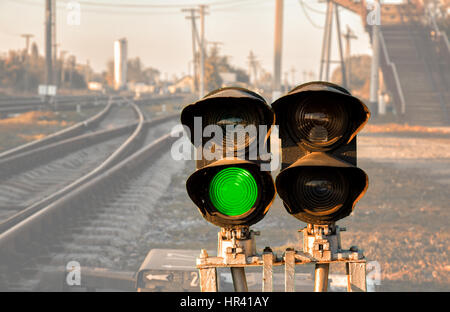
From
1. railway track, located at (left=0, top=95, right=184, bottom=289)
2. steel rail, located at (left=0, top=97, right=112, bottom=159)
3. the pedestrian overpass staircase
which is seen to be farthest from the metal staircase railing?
steel rail, located at (left=0, top=97, right=112, bottom=159)

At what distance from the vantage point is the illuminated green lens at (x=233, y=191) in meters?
2.01

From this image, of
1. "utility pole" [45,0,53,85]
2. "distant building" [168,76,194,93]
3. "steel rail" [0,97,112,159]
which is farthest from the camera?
"distant building" [168,76,194,93]

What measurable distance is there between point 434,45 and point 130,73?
14258cm

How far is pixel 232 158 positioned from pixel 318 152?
297mm

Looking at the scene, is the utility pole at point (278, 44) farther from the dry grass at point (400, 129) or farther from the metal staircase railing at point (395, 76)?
the metal staircase railing at point (395, 76)

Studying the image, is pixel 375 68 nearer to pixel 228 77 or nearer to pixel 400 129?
pixel 400 129

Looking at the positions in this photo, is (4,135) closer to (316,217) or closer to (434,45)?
(316,217)

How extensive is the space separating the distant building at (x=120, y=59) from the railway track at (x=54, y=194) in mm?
91471

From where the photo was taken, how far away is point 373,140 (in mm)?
23234

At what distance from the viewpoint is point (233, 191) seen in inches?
79.5

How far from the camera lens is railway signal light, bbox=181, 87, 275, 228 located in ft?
6.46

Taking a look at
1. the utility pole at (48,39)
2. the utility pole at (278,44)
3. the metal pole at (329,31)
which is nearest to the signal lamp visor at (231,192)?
the utility pole at (278,44)

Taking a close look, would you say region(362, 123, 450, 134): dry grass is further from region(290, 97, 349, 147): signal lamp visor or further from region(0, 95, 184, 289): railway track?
region(290, 97, 349, 147): signal lamp visor
